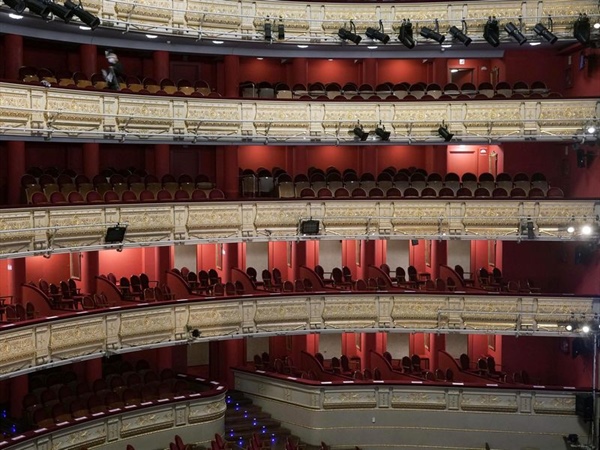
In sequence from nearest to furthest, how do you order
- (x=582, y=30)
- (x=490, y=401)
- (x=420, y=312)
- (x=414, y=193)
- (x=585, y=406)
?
(x=585, y=406), (x=490, y=401), (x=582, y=30), (x=420, y=312), (x=414, y=193)

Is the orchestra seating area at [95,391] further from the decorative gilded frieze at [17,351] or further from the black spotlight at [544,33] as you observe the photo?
the black spotlight at [544,33]

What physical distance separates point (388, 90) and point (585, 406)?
9.98 metres

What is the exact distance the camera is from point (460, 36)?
75.8 ft

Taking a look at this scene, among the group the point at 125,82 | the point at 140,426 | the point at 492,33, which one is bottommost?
the point at 140,426

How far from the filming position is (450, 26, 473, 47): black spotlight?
75.6 feet

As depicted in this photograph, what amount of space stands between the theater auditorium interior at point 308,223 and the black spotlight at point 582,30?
0.32 feet

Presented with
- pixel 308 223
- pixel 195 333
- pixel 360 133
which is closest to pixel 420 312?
pixel 308 223

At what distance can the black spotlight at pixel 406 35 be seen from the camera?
23125mm

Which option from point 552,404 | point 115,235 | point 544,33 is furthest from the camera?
point 544,33

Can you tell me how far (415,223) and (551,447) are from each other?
638 cm

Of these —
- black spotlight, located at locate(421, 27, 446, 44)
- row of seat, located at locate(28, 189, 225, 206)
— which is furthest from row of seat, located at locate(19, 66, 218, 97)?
black spotlight, located at locate(421, 27, 446, 44)

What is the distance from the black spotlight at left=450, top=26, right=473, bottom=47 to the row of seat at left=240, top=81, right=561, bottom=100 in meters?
1.68

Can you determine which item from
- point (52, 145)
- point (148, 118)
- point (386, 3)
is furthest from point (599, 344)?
point (52, 145)

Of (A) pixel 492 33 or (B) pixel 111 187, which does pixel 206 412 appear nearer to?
(B) pixel 111 187
